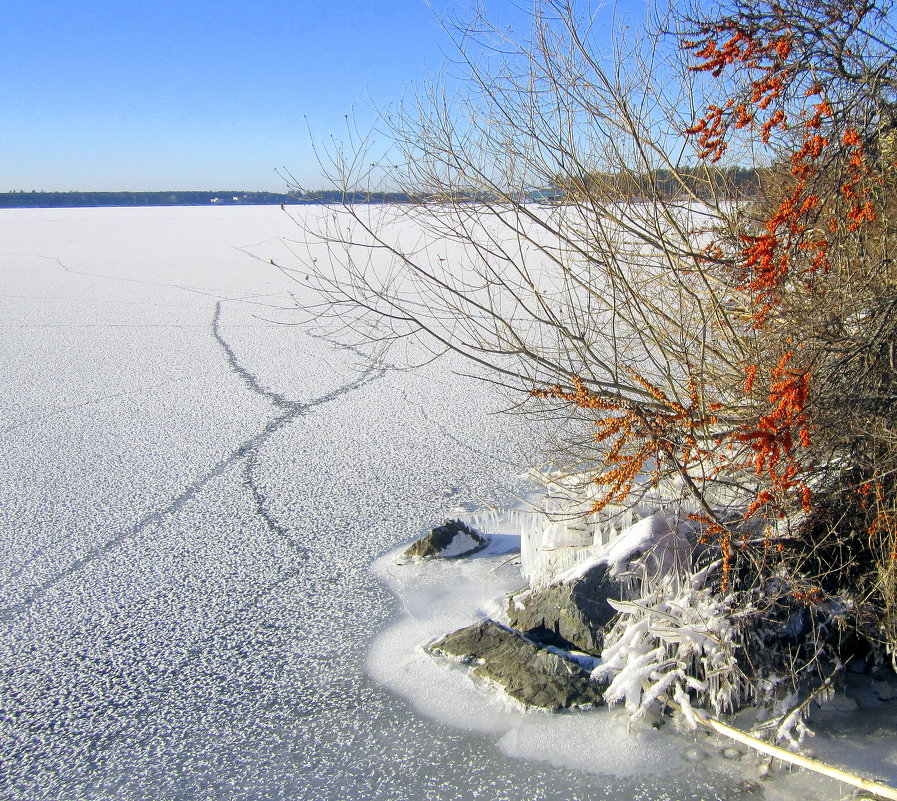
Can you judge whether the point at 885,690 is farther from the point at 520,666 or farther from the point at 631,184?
the point at 631,184

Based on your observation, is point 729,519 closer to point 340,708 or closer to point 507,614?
point 507,614

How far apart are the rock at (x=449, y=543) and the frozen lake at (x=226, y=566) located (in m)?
0.18

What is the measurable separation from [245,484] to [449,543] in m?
1.12

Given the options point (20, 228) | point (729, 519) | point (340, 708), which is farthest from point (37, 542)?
point (20, 228)

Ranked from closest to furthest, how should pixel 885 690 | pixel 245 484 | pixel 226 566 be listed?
pixel 885 690 → pixel 226 566 → pixel 245 484

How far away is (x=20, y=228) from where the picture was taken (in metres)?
20.6

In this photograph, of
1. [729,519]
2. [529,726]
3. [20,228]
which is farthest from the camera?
[20,228]

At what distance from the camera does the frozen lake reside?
2014 millimetres

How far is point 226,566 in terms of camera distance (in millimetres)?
3010

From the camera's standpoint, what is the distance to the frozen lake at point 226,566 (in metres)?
2.01

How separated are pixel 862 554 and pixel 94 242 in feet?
53.1

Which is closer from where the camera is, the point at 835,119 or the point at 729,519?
the point at 835,119

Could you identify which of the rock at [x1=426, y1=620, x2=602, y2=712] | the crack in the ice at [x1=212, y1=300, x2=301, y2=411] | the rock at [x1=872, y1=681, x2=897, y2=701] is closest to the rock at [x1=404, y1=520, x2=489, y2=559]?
the rock at [x1=426, y1=620, x2=602, y2=712]

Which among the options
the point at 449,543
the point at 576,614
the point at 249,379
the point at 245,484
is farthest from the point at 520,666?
the point at 249,379
